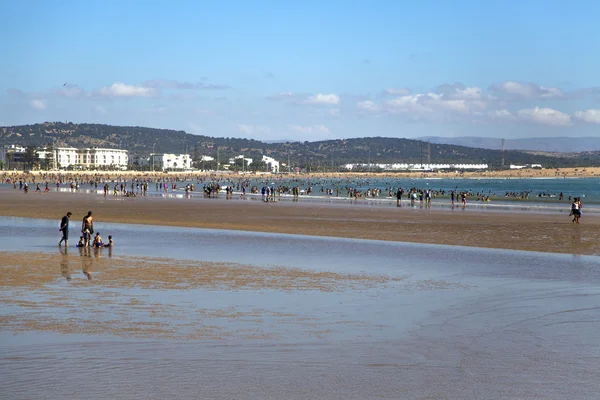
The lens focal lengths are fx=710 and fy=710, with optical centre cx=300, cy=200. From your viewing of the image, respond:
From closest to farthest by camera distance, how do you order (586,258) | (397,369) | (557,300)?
(397,369) → (557,300) → (586,258)

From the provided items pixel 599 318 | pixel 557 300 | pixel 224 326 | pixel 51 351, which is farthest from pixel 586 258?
pixel 51 351

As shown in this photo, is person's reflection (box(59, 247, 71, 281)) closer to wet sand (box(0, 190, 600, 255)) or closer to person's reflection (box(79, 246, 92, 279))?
person's reflection (box(79, 246, 92, 279))

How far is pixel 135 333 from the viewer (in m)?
9.79

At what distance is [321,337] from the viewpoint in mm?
9812

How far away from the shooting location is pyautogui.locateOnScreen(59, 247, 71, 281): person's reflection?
1509 centimetres

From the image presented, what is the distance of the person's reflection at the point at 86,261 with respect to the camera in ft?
50.9

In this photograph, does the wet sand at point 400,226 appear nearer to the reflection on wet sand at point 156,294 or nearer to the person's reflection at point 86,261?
the person's reflection at point 86,261

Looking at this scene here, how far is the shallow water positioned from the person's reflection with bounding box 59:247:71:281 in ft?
0.39

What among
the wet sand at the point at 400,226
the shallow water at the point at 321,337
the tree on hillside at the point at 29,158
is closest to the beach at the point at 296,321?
the shallow water at the point at 321,337

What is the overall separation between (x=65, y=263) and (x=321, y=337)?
9.18 meters

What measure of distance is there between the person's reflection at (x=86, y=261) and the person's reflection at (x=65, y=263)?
342mm

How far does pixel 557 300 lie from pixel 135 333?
759 cm

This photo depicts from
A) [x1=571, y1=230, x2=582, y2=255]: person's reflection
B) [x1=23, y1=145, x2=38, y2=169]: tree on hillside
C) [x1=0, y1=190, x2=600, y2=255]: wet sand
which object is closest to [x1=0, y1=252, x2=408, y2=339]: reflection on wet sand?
[x1=0, y1=190, x2=600, y2=255]: wet sand

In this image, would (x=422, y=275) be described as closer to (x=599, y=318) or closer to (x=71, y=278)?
(x=599, y=318)
